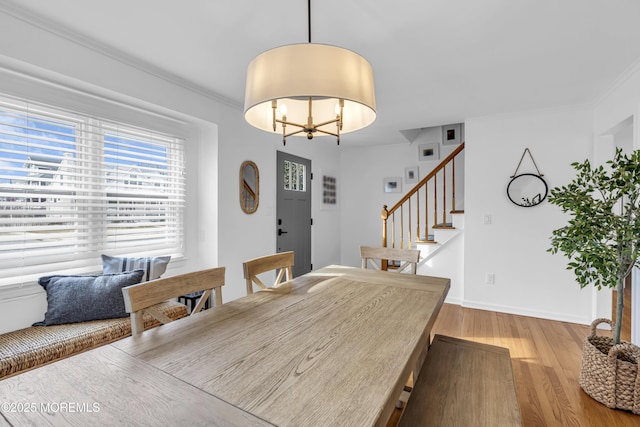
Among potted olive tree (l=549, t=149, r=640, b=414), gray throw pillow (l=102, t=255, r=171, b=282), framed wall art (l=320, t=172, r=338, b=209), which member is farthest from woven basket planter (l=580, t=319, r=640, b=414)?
framed wall art (l=320, t=172, r=338, b=209)

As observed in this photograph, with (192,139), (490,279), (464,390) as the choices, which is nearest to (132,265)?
(192,139)

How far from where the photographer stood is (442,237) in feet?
12.8

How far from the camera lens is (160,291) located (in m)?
1.35

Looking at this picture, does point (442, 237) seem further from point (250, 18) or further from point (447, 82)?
point (250, 18)

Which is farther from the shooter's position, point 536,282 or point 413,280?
point 536,282

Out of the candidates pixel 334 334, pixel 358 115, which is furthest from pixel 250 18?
pixel 334 334

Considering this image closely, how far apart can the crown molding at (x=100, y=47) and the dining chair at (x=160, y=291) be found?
176 centimetres

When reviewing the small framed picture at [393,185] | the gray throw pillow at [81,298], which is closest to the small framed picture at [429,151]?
the small framed picture at [393,185]

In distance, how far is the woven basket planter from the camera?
1.78m

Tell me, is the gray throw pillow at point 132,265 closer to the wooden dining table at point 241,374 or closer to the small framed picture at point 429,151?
the wooden dining table at point 241,374

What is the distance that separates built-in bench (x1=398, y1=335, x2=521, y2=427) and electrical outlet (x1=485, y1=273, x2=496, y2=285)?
2192 millimetres

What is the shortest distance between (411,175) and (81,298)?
4534mm

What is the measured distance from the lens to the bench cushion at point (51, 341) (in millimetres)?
1569

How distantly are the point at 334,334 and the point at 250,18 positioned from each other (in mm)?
1786
